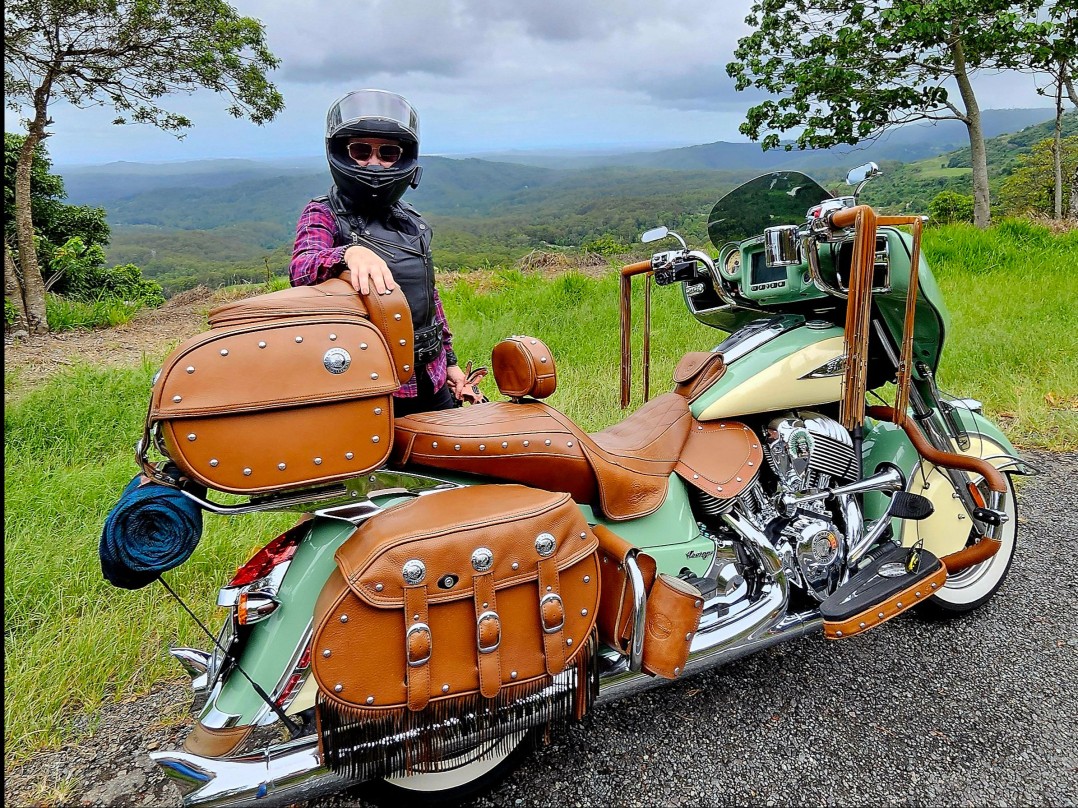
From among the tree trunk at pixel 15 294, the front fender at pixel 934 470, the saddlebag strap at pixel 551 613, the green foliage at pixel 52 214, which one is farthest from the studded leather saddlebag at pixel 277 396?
the green foliage at pixel 52 214

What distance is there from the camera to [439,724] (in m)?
1.49

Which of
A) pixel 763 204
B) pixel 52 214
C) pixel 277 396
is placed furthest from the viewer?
pixel 52 214

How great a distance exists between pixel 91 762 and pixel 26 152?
22.3 ft

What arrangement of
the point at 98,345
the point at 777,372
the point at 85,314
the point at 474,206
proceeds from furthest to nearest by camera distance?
1. the point at 474,206
2. the point at 85,314
3. the point at 98,345
4. the point at 777,372

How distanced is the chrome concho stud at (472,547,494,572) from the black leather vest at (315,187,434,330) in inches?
34.9

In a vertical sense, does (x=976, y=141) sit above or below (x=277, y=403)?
above

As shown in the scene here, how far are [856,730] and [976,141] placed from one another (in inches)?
646

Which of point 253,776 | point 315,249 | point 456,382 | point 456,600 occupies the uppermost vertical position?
point 315,249

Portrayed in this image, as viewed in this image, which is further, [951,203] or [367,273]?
[951,203]

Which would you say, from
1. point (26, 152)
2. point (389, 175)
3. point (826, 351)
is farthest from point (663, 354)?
point (26, 152)

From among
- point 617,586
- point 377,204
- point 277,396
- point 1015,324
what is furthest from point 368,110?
point 1015,324

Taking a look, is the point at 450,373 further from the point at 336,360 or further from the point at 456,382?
the point at 336,360

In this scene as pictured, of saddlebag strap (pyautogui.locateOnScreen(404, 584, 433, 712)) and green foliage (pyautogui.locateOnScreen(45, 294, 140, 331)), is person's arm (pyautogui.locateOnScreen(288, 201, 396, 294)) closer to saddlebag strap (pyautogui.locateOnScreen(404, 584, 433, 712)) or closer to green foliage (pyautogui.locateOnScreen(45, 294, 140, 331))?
saddlebag strap (pyautogui.locateOnScreen(404, 584, 433, 712))

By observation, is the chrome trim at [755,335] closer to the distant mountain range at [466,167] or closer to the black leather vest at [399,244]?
the black leather vest at [399,244]
